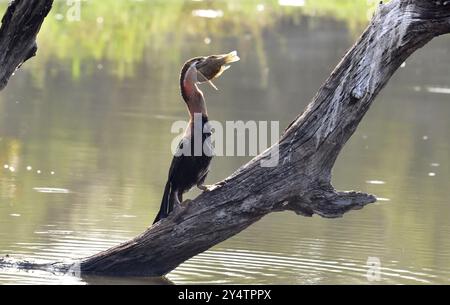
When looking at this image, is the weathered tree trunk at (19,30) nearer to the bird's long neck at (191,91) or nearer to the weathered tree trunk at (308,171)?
the bird's long neck at (191,91)

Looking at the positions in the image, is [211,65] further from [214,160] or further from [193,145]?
[214,160]

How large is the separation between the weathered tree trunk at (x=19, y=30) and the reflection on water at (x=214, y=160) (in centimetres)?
120

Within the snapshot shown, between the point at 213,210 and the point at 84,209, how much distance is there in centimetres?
219

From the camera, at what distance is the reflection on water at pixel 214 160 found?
8008 millimetres

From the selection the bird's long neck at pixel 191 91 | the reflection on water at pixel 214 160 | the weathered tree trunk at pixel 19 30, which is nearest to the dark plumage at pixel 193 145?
the bird's long neck at pixel 191 91

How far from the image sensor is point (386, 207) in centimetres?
980

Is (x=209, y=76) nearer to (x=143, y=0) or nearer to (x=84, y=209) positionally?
(x=84, y=209)

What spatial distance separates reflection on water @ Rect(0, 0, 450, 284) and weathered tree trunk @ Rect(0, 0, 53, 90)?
120 cm

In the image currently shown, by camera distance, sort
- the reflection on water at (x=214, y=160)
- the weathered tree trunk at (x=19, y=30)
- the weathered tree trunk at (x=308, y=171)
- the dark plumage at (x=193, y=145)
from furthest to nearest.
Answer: the reflection on water at (x=214, y=160) < the dark plumage at (x=193, y=145) < the weathered tree trunk at (x=308, y=171) < the weathered tree trunk at (x=19, y=30)

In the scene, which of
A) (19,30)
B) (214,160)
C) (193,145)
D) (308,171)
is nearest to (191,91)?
(193,145)

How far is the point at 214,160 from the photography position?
37.7 feet

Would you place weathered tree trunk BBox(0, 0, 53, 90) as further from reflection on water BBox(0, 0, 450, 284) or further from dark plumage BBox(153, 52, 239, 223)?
reflection on water BBox(0, 0, 450, 284)

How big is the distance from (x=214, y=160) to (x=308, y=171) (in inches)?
174
